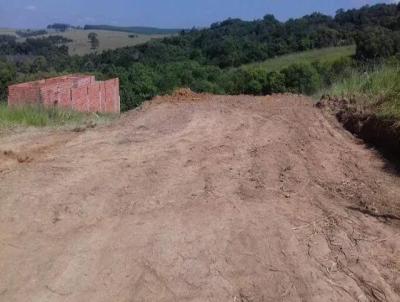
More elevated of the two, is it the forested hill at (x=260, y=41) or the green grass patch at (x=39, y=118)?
the green grass patch at (x=39, y=118)

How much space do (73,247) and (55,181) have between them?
131 centimetres

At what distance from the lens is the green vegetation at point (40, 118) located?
8492 millimetres

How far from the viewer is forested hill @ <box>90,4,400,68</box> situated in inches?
2185

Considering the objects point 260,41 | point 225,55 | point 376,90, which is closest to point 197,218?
point 376,90

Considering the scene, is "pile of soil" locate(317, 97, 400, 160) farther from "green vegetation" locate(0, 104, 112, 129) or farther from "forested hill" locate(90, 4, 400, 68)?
"forested hill" locate(90, 4, 400, 68)

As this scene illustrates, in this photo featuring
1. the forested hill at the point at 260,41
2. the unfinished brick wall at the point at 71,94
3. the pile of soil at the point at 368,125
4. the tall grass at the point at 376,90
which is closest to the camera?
the pile of soil at the point at 368,125

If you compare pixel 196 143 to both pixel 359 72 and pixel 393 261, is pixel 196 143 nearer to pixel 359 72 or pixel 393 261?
pixel 393 261

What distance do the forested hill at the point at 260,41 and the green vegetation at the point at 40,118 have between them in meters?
41.6

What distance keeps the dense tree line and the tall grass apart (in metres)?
18.9

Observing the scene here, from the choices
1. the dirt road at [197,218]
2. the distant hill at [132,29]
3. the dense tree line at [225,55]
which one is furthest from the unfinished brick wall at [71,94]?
the distant hill at [132,29]

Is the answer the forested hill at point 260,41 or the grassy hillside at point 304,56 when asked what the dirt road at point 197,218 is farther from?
the grassy hillside at point 304,56

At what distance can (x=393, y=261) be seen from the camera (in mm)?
3867

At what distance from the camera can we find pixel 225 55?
186ft

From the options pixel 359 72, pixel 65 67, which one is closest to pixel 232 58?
pixel 65 67
